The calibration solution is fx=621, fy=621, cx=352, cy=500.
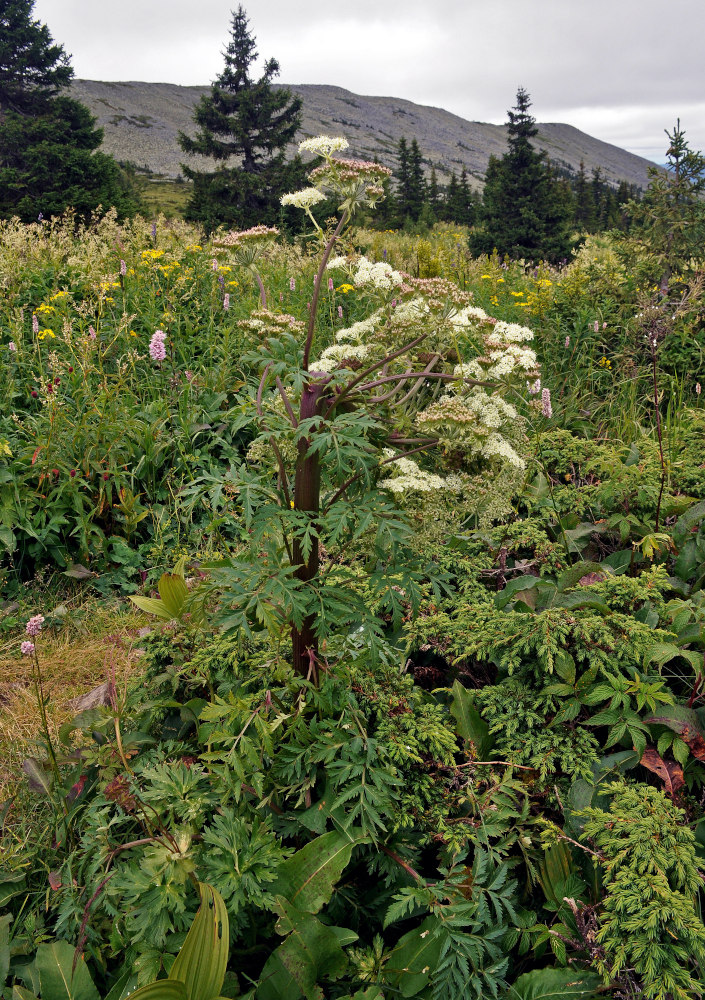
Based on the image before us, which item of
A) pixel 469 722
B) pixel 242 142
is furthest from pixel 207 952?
pixel 242 142

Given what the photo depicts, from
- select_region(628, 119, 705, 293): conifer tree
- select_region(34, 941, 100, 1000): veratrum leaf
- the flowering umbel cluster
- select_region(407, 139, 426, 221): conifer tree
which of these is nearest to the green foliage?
select_region(34, 941, 100, 1000): veratrum leaf

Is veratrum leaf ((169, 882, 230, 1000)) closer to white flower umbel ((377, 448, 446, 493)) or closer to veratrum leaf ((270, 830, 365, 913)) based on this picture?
veratrum leaf ((270, 830, 365, 913))

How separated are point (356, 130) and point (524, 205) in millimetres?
106909

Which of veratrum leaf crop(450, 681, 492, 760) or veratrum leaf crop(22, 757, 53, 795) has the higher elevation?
veratrum leaf crop(450, 681, 492, 760)

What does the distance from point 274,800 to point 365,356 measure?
125 cm

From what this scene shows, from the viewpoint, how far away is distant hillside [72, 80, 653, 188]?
7456cm

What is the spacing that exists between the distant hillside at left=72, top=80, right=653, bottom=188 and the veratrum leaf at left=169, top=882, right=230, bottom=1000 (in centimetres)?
5150

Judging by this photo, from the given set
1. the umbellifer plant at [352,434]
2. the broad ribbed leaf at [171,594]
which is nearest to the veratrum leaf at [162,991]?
the umbellifer plant at [352,434]

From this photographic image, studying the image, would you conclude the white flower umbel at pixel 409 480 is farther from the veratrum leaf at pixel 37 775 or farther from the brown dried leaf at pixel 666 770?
the veratrum leaf at pixel 37 775

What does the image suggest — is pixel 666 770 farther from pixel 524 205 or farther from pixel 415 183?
pixel 415 183

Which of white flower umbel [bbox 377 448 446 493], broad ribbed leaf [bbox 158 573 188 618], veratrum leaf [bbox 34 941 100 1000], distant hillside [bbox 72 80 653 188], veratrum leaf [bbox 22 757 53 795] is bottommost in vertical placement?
veratrum leaf [bbox 34 941 100 1000]

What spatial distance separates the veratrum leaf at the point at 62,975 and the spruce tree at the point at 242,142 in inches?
1136

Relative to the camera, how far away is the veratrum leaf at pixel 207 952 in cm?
129

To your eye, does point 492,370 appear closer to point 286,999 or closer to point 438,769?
point 438,769
